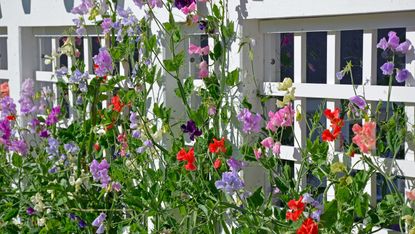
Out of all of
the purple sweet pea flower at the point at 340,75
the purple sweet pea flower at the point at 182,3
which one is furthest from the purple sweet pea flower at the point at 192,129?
the purple sweet pea flower at the point at 340,75

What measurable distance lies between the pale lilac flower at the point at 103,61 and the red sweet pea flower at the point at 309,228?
124 cm

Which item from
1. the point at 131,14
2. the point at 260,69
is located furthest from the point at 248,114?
the point at 131,14

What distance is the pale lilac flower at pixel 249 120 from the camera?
2.70m

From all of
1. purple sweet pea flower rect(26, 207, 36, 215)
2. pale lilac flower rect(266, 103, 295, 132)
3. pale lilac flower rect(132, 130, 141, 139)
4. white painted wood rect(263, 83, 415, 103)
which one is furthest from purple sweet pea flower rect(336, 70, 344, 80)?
purple sweet pea flower rect(26, 207, 36, 215)

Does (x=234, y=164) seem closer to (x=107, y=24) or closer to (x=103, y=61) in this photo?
(x=103, y=61)

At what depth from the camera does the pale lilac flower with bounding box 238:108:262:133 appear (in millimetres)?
2700

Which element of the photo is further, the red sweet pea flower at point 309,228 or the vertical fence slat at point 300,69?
the vertical fence slat at point 300,69

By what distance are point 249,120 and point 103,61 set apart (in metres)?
0.72

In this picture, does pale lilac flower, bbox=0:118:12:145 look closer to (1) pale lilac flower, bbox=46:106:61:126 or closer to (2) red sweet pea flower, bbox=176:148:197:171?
(1) pale lilac flower, bbox=46:106:61:126

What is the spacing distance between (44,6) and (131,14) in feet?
3.02

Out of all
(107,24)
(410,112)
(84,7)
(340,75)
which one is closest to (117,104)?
(107,24)

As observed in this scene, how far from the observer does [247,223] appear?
2547 mm

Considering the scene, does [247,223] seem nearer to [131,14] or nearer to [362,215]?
[362,215]

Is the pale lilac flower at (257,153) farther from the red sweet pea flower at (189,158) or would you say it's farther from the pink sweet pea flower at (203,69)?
the pink sweet pea flower at (203,69)
